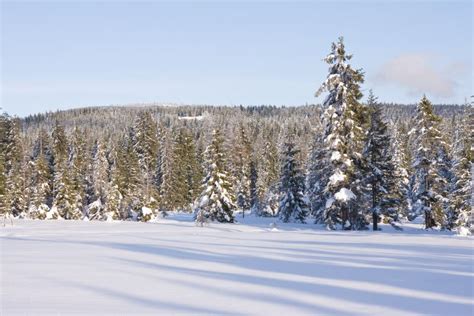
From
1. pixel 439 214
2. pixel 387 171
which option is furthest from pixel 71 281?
pixel 439 214

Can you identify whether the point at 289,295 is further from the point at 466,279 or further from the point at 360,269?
the point at 466,279

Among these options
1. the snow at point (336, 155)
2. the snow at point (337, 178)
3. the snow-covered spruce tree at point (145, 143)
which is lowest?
the snow at point (337, 178)

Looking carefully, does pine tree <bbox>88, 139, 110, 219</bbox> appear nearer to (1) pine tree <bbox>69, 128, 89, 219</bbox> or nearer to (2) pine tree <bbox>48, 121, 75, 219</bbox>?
(1) pine tree <bbox>69, 128, 89, 219</bbox>

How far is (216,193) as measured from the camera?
47.9 metres

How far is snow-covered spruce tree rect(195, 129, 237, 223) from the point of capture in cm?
4725

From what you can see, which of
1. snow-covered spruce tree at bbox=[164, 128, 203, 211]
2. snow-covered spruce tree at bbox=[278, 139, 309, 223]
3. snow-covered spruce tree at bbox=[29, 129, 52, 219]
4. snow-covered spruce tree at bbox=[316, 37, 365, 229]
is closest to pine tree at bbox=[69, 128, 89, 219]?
snow-covered spruce tree at bbox=[29, 129, 52, 219]

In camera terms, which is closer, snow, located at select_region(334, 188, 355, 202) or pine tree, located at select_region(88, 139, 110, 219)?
snow, located at select_region(334, 188, 355, 202)

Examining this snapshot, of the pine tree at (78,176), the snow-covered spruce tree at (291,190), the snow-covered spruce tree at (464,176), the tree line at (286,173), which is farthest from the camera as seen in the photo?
the pine tree at (78,176)

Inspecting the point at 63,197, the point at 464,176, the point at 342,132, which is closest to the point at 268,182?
the point at 63,197

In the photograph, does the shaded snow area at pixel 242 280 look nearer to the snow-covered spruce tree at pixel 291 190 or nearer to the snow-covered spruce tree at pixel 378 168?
the snow-covered spruce tree at pixel 378 168

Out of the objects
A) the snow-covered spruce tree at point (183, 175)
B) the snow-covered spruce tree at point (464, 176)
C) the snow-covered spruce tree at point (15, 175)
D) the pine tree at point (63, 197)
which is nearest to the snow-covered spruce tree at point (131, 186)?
the pine tree at point (63, 197)

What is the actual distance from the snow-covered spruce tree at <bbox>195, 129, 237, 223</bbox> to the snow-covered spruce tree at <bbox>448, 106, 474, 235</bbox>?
64.8ft

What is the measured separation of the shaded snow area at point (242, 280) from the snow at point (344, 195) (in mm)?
14714

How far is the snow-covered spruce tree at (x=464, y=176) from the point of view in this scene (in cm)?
3856
